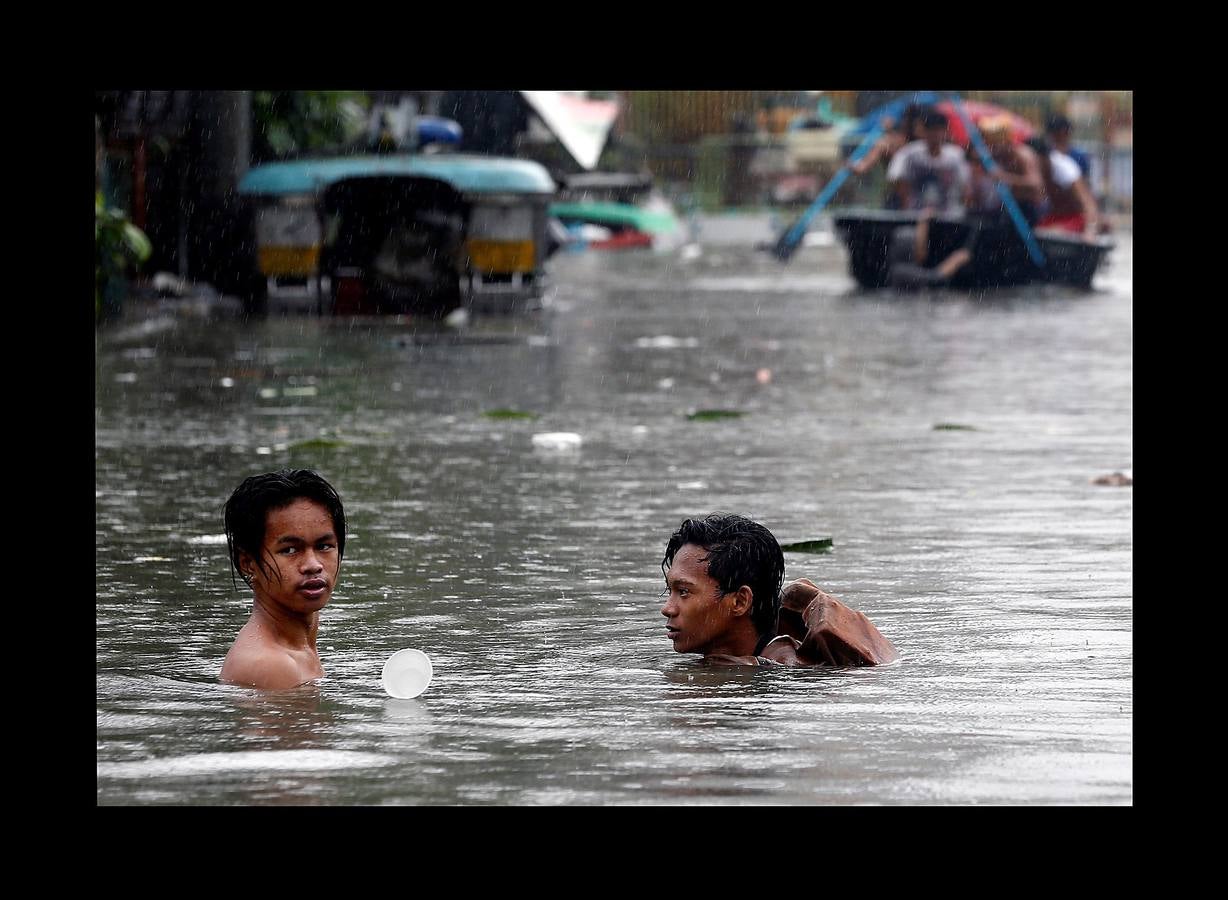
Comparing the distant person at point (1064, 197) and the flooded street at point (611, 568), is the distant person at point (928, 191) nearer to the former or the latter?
the distant person at point (1064, 197)

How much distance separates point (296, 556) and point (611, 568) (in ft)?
7.06

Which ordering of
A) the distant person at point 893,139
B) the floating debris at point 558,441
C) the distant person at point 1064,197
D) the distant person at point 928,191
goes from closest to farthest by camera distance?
1. the floating debris at point 558,441
2. the distant person at point 928,191
3. the distant person at point 1064,197
4. the distant person at point 893,139

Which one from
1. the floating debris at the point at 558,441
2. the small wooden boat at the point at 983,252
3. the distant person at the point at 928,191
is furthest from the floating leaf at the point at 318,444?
the distant person at the point at 928,191

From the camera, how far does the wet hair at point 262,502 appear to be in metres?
6.04

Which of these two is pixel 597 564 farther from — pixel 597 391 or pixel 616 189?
pixel 616 189

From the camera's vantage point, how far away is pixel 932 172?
2706 cm

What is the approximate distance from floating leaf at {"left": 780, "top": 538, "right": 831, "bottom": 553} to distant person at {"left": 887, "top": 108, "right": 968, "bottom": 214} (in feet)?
60.9

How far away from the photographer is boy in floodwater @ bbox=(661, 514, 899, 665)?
6.40 m

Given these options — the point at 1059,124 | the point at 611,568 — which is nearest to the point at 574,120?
the point at 1059,124

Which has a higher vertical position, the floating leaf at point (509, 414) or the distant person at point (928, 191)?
the distant person at point (928, 191)

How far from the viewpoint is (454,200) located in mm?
22125

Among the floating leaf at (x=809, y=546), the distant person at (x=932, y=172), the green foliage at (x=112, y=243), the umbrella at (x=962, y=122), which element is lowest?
the floating leaf at (x=809, y=546)

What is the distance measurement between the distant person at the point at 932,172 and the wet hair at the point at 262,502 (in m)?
21.1
